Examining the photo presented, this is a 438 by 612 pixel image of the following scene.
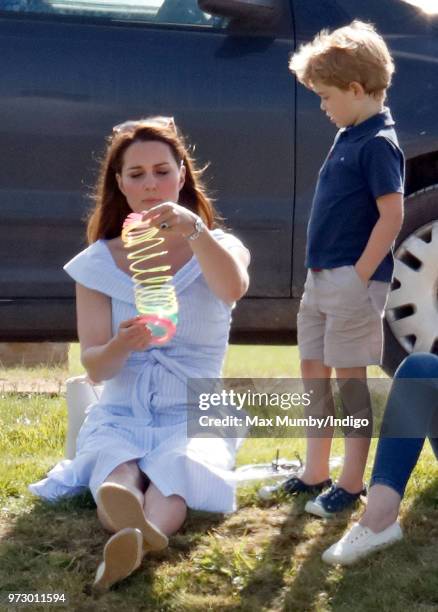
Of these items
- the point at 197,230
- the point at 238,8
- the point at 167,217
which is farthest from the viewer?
the point at 238,8

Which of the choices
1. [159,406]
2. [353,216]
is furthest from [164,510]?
[353,216]

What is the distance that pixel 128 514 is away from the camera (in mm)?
3178

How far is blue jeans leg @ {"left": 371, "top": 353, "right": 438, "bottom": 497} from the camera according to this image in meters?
3.33

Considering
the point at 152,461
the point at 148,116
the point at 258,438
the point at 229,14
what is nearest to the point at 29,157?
the point at 148,116

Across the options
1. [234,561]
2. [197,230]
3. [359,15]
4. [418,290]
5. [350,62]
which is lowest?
[234,561]

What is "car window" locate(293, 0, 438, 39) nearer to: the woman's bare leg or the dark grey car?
the dark grey car

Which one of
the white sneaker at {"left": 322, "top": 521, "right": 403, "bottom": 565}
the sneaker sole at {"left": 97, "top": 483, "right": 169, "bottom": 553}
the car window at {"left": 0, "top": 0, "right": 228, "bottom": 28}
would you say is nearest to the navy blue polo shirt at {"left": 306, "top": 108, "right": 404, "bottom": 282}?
the white sneaker at {"left": 322, "top": 521, "right": 403, "bottom": 565}

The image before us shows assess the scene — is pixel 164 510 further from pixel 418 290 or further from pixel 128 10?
pixel 128 10

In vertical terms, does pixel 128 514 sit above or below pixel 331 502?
above

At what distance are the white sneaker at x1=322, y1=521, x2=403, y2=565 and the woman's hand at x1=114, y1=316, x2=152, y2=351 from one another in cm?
72

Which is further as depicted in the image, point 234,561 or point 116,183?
point 116,183

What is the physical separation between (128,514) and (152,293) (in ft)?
2.09

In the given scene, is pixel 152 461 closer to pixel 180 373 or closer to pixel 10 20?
pixel 180 373

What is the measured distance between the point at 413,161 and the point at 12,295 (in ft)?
5.29
